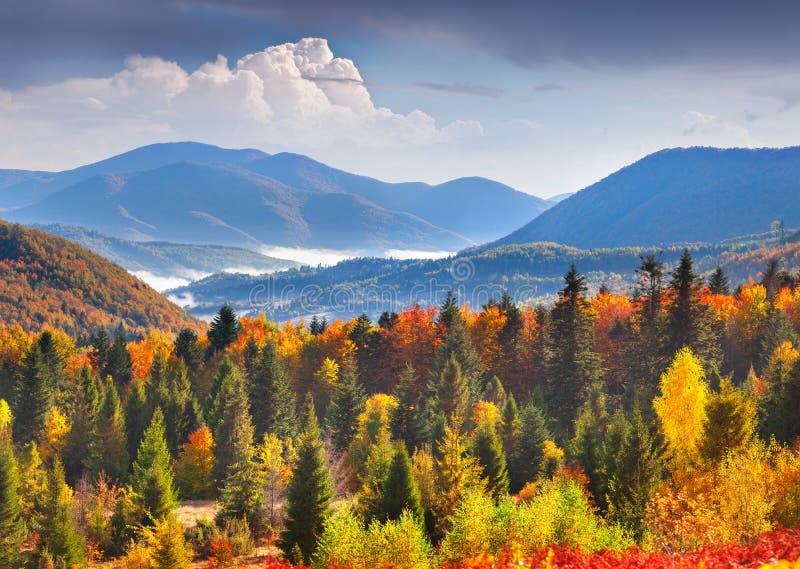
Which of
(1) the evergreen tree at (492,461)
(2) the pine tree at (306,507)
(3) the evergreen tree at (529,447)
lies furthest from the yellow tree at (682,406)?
(2) the pine tree at (306,507)

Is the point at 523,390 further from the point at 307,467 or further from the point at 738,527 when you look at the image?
the point at 738,527

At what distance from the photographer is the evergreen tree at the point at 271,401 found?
74.8 meters

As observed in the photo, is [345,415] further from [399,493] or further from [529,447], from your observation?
[399,493]

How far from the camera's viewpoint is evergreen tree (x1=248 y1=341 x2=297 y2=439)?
245ft

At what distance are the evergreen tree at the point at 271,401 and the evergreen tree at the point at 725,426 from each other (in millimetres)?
46808

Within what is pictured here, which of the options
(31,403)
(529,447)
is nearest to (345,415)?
(529,447)

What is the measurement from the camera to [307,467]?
41.9m

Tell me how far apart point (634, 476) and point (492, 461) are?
12998 mm

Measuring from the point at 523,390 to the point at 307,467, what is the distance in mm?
49763

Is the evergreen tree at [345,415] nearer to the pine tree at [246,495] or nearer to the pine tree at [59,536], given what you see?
the pine tree at [246,495]

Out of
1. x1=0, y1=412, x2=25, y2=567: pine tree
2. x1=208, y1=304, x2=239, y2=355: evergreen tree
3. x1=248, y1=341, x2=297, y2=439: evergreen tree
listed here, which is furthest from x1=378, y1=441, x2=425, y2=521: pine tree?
x1=208, y1=304, x2=239, y2=355: evergreen tree

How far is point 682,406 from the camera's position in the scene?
48.7 m

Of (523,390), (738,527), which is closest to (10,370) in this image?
(523,390)

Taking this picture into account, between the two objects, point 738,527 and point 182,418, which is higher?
point 738,527
